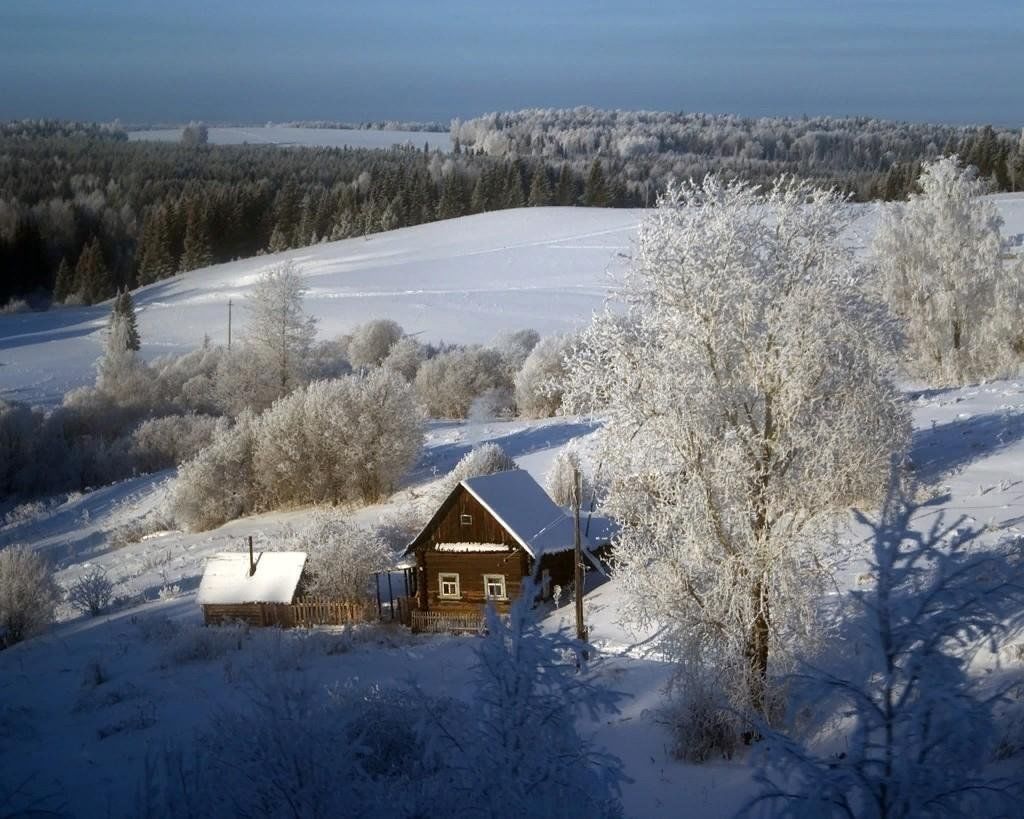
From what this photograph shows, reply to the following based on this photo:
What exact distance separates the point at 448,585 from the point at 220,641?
4.93 metres

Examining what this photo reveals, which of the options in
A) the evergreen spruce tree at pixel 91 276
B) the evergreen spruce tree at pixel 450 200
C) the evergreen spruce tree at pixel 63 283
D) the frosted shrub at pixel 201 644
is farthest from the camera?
the evergreen spruce tree at pixel 450 200

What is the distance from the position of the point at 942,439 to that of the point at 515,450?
43.7 feet

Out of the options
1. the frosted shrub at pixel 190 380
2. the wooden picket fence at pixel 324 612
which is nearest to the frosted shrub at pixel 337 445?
the wooden picket fence at pixel 324 612

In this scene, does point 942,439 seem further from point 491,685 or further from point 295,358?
point 295,358

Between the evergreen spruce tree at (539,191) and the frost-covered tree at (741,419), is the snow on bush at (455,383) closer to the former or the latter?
the frost-covered tree at (741,419)

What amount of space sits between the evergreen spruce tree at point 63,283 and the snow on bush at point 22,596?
47.7 metres

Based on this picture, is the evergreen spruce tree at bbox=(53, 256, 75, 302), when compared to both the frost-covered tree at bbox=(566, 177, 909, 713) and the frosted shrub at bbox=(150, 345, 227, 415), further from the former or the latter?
the frost-covered tree at bbox=(566, 177, 909, 713)

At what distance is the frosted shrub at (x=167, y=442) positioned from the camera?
1489 inches

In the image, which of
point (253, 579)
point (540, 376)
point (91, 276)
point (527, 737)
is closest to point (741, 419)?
point (527, 737)

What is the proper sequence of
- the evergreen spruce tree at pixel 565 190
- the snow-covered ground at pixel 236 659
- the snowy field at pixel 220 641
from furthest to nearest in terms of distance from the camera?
1. the evergreen spruce tree at pixel 565 190
2. the snowy field at pixel 220 641
3. the snow-covered ground at pixel 236 659

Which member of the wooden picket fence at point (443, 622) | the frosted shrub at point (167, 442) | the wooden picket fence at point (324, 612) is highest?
the wooden picket fence at point (443, 622)

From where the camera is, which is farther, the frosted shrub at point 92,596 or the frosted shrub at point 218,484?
the frosted shrub at point 218,484

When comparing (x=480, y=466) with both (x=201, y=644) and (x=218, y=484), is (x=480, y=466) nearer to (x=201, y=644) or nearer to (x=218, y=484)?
(x=218, y=484)

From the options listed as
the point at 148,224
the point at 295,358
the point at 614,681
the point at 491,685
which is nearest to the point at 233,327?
the point at 295,358
